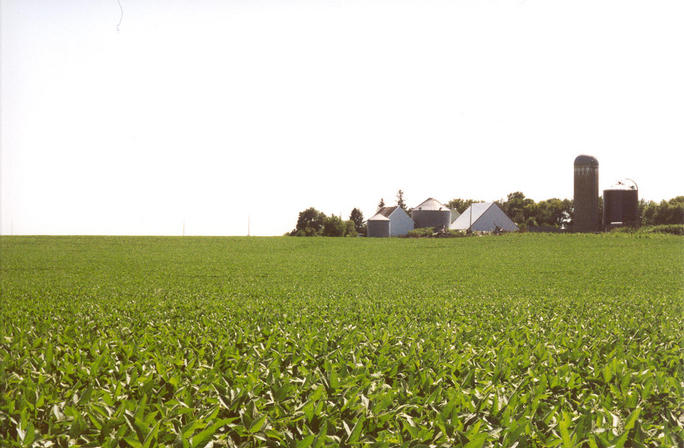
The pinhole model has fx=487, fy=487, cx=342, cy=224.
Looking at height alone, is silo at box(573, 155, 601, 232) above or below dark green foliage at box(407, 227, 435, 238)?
above

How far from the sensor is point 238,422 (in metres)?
3.05

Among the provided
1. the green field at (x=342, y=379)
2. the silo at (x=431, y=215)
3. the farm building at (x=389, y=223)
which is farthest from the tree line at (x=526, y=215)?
the green field at (x=342, y=379)

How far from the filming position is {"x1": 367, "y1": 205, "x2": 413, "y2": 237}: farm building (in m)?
71.4

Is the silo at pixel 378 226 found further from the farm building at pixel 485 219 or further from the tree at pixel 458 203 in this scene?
the tree at pixel 458 203

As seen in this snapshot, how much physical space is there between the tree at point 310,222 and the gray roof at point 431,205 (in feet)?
52.5

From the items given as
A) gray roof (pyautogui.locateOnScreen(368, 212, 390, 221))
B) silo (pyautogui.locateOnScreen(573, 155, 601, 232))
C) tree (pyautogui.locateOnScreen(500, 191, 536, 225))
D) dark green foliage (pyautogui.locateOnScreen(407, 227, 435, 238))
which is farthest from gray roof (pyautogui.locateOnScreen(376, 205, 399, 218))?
silo (pyautogui.locateOnScreen(573, 155, 601, 232))

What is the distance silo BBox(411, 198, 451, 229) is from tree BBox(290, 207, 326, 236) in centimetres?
1522

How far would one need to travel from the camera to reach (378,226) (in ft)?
235

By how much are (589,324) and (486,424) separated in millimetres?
5054

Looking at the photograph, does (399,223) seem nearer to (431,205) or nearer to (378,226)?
(378,226)

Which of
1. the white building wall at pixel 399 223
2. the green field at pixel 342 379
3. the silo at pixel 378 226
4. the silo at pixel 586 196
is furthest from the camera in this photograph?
the white building wall at pixel 399 223

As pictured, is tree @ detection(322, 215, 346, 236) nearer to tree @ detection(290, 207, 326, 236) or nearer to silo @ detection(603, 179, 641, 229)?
tree @ detection(290, 207, 326, 236)

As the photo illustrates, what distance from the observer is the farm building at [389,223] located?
234ft

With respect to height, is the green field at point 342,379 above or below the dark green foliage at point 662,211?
below
